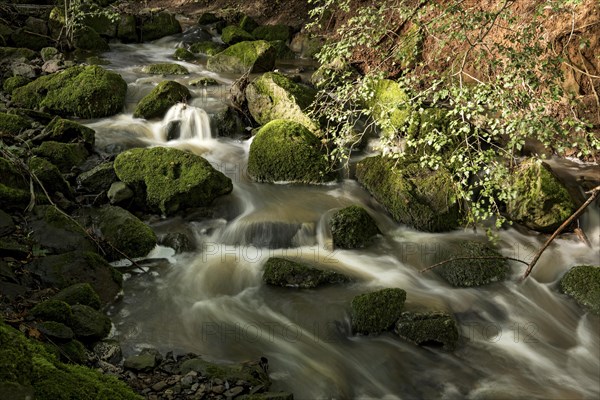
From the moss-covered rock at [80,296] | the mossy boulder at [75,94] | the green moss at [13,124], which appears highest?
the mossy boulder at [75,94]

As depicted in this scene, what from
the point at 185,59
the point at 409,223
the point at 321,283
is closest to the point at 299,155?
the point at 409,223

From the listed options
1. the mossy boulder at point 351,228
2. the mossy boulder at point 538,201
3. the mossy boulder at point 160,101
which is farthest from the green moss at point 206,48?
the mossy boulder at point 538,201

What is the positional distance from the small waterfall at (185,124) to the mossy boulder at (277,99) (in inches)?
39.2

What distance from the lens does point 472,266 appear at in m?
6.82

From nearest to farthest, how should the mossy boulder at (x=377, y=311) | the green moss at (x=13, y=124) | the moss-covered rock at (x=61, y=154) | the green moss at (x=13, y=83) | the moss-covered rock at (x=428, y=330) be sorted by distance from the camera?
the moss-covered rock at (x=428, y=330)
the mossy boulder at (x=377, y=311)
the moss-covered rock at (x=61, y=154)
the green moss at (x=13, y=124)
the green moss at (x=13, y=83)

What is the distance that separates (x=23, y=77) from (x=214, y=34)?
8.54 meters

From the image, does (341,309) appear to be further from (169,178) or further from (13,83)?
(13,83)

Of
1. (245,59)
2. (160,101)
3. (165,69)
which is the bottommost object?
(160,101)

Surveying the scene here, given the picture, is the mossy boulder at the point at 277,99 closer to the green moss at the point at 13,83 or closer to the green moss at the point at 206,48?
the green moss at the point at 13,83

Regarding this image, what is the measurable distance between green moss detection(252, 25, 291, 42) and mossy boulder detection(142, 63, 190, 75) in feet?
15.7

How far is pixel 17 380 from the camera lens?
2129 mm

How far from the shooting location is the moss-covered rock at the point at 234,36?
665 inches

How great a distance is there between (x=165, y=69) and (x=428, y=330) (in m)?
10.4

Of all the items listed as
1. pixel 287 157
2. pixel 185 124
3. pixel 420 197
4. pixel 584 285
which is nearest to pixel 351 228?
pixel 420 197
